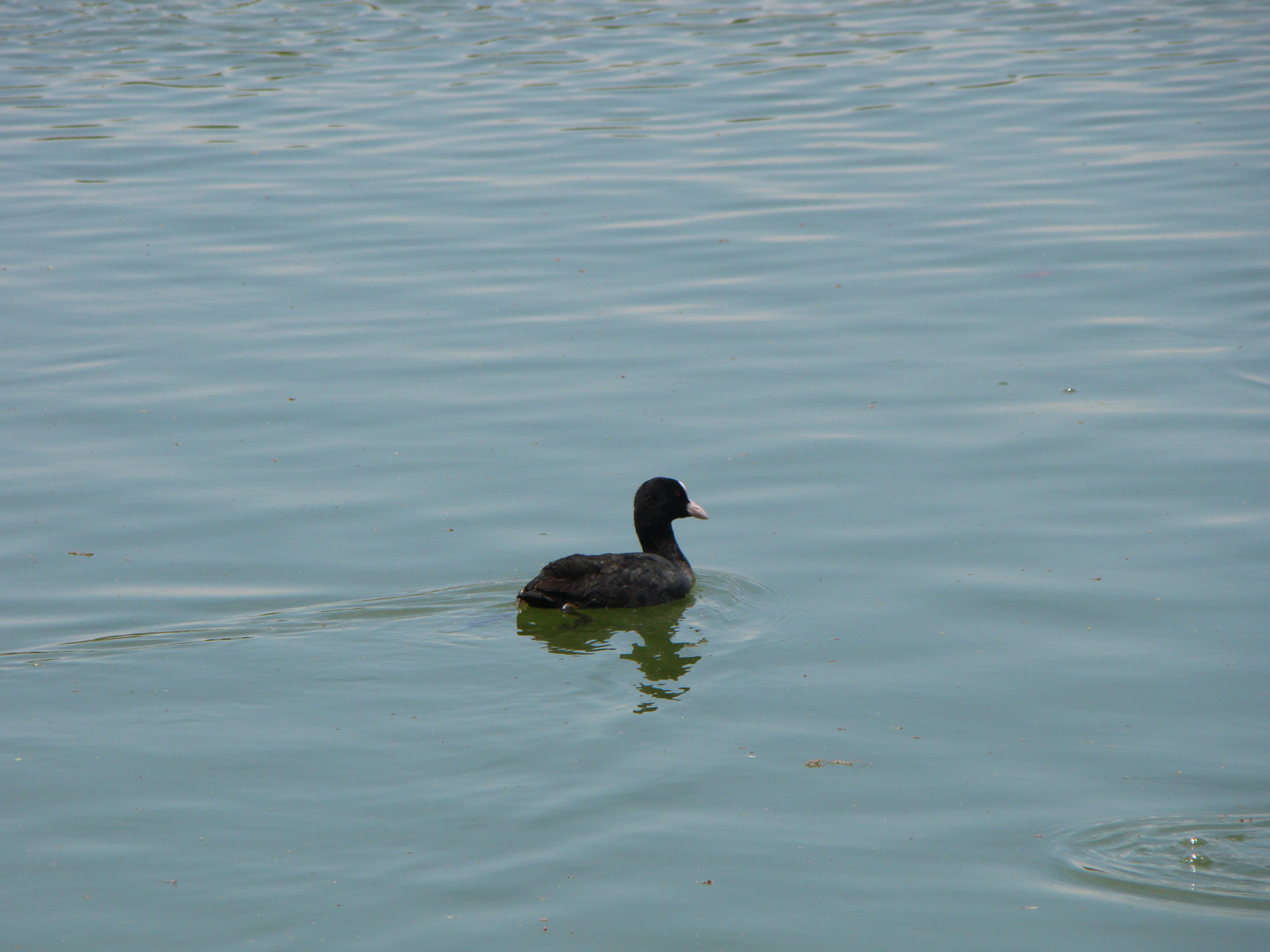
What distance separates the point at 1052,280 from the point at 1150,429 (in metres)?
3.92

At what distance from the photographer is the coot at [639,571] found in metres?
9.15

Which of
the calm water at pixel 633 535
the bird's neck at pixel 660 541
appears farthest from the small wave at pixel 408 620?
the bird's neck at pixel 660 541

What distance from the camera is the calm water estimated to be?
6496 mm

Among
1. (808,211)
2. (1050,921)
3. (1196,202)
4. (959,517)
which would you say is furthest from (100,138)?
(1050,921)

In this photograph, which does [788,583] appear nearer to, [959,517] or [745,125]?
[959,517]

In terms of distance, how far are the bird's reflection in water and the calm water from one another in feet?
0.21

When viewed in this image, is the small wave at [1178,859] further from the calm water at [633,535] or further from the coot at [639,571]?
the coot at [639,571]

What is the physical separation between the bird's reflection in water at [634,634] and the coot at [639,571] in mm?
66

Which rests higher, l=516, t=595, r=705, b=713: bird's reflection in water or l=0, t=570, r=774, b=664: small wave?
l=0, t=570, r=774, b=664: small wave

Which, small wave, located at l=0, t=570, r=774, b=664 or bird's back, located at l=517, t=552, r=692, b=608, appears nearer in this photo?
small wave, located at l=0, t=570, r=774, b=664

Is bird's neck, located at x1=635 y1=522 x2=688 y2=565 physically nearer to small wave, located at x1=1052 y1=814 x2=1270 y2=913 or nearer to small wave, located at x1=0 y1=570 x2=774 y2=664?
small wave, located at x1=0 y1=570 x2=774 y2=664

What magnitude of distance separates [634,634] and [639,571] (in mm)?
439

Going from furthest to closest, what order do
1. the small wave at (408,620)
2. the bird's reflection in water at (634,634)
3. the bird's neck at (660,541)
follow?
the bird's neck at (660,541)
the small wave at (408,620)
the bird's reflection in water at (634,634)

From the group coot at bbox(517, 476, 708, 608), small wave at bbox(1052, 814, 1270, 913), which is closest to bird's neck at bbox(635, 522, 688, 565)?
coot at bbox(517, 476, 708, 608)
